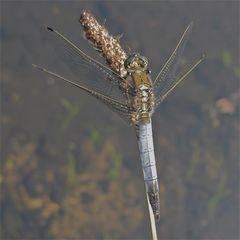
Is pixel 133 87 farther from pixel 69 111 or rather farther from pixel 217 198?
pixel 217 198

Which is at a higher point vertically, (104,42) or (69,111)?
(69,111)

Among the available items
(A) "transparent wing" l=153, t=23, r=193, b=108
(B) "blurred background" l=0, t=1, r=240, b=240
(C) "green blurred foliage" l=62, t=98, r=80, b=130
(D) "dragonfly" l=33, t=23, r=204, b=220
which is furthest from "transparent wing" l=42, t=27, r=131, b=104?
(C) "green blurred foliage" l=62, t=98, r=80, b=130

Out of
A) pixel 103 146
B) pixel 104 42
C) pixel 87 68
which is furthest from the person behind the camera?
pixel 103 146

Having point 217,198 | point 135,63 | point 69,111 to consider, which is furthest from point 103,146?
point 135,63

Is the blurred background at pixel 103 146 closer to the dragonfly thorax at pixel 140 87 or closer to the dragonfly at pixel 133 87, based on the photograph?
the dragonfly at pixel 133 87

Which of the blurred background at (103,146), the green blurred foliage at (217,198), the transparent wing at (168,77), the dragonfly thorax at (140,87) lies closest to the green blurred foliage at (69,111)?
the blurred background at (103,146)

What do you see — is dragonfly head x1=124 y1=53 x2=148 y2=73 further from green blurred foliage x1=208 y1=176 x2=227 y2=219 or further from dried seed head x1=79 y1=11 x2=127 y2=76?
green blurred foliage x1=208 y1=176 x2=227 y2=219
